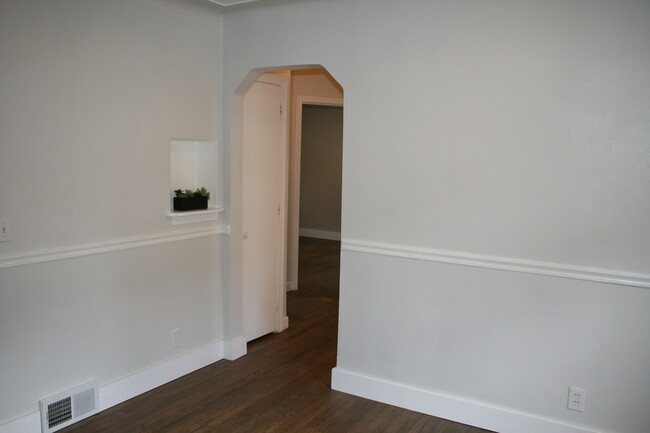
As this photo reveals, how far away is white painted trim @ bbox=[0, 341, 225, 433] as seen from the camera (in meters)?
2.88

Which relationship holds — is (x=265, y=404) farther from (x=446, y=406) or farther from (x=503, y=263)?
(x=503, y=263)

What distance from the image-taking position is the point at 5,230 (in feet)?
8.93

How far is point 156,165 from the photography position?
352 centimetres

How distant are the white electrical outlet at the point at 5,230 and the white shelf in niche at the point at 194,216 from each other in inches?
41.1

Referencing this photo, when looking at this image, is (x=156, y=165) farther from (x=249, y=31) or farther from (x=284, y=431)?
(x=284, y=431)

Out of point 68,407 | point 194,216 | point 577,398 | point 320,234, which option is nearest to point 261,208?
point 194,216

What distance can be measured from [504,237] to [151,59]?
2444 millimetres

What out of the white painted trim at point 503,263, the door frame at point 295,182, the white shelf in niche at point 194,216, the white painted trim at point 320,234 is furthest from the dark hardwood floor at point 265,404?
the white painted trim at point 320,234

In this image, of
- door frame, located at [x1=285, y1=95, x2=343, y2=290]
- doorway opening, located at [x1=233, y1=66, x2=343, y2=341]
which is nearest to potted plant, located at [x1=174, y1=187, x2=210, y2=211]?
doorway opening, located at [x1=233, y1=66, x2=343, y2=341]

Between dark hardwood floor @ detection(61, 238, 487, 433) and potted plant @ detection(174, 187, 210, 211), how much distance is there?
47.4 inches

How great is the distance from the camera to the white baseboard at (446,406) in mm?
3002

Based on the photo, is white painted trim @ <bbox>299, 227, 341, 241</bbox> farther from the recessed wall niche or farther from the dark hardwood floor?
the recessed wall niche

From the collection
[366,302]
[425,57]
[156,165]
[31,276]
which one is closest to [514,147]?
[425,57]

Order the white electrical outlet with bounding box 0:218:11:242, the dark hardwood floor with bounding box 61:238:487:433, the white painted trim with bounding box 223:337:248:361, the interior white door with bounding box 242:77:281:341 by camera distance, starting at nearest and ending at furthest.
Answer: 1. the white electrical outlet with bounding box 0:218:11:242
2. the dark hardwood floor with bounding box 61:238:487:433
3. the white painted trim with bounding box 223:337:248:361
4. the interior white door with bounding box 242:77:281:341
